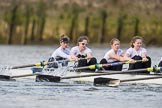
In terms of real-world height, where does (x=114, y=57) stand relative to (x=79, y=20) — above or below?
below

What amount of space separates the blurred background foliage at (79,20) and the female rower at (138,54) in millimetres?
36748

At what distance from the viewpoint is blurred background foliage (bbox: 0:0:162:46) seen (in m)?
69.1

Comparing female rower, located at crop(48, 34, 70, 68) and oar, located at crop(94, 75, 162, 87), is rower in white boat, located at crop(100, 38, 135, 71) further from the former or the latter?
female rower, located at crop(48, 34, 70, 68)

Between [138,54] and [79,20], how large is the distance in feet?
133

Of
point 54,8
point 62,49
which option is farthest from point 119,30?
point 62,49

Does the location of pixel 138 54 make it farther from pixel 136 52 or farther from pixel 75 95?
pixel 75 95

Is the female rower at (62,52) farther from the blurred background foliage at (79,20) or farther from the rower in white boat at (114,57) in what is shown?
the blurred background foliage at (79,20)

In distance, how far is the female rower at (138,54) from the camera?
30297 millimetres

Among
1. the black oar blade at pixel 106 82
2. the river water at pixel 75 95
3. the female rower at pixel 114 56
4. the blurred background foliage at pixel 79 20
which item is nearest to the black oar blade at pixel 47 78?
the river water at pixel 75 95

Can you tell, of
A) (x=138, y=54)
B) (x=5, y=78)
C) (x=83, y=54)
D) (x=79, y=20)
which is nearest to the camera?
(x=138, y=54)

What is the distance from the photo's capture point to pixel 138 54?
30531 mm

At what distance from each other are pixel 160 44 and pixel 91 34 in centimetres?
585

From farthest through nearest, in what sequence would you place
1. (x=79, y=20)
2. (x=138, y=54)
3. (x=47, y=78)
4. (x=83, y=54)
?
(x=79, y=20), (x=83, y=54), (x=47, y=78), (x=138, y=54)

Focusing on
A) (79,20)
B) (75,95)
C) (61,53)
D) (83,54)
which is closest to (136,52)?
(83,54)
